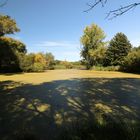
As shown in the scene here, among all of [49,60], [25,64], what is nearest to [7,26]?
[25,64]

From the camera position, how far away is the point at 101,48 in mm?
59531

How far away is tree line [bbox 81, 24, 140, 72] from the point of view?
57250mm

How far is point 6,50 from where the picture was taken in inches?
1577

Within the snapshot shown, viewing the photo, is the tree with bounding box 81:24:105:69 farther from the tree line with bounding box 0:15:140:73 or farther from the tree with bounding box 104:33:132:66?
the tree with bounding box 104:33:132:66

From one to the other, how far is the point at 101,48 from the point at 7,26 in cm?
2729

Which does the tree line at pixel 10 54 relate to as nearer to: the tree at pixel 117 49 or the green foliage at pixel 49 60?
the tree at pixel 117 49

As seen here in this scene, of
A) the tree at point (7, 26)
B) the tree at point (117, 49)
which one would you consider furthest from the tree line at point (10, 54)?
the tree at point (117, 49)

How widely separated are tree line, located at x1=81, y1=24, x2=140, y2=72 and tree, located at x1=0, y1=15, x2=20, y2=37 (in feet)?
78.7

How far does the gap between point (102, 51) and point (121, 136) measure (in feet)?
182

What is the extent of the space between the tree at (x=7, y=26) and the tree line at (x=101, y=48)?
78.7ft

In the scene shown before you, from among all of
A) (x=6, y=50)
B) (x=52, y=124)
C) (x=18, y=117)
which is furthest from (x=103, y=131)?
(x=6, y=50)

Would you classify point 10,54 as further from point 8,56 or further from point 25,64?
point 25,64

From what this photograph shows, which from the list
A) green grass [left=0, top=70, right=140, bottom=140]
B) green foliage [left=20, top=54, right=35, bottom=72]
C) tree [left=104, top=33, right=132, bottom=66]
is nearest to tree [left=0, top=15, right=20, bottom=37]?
green foliage [left=20, top=54, right=35, bottom=72]

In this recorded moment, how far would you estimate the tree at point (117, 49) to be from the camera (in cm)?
5688
